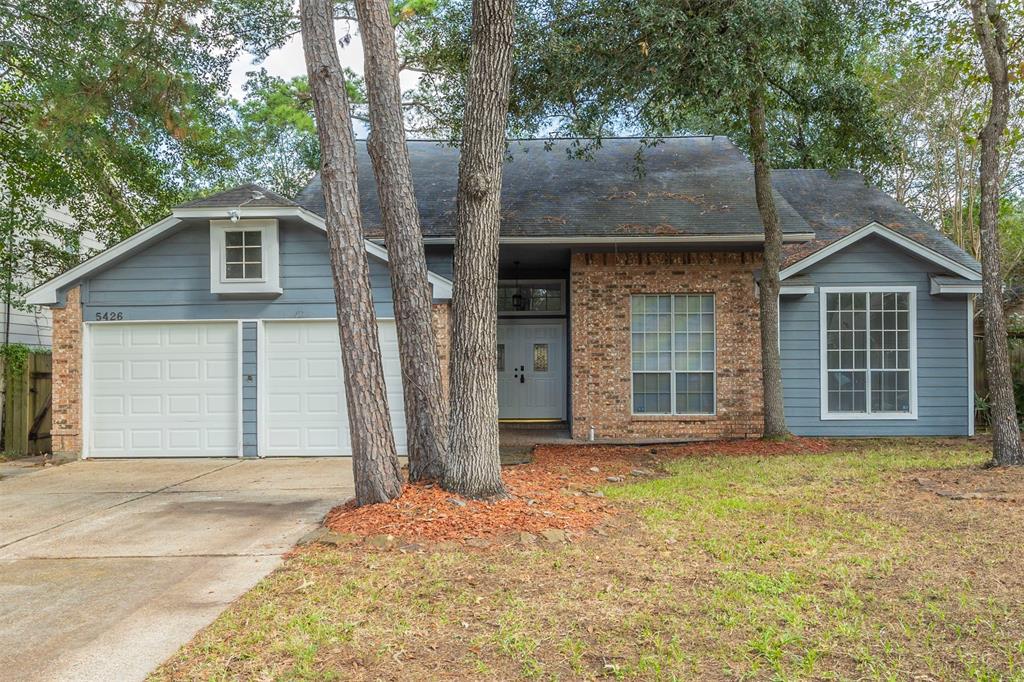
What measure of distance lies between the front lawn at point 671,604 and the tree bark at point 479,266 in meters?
1.04

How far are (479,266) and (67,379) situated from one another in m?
7.61

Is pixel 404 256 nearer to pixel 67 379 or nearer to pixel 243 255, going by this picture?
pixel 243 255

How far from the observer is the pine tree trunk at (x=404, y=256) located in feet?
20.7

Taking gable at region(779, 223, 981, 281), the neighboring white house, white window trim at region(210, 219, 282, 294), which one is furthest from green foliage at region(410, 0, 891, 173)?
the neighboring white house

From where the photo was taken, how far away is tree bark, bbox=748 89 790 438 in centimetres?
1062

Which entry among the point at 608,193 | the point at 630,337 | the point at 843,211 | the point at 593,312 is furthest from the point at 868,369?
the point at 608,193

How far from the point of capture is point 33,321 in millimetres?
14039

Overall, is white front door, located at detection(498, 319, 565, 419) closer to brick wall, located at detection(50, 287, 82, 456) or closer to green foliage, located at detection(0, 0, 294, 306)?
green foliage, located at detection(0, 0, 294, 306)

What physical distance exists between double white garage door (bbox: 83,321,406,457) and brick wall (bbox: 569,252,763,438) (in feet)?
10.4

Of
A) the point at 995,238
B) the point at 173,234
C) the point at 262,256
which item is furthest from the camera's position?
the point at 173,234

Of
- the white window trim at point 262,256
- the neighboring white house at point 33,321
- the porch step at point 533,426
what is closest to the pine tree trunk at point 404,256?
the white window trim at point 262,256

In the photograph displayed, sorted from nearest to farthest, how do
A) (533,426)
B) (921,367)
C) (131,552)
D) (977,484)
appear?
(131,552) → (977,484) → (921,367) → (533,426)

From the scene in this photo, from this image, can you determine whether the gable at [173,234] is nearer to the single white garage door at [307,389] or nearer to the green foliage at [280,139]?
the single white garage door at [307,389]

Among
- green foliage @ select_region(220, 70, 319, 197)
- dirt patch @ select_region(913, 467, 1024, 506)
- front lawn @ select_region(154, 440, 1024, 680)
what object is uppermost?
green foliage @ select_region(220, 70, 319, 197)
